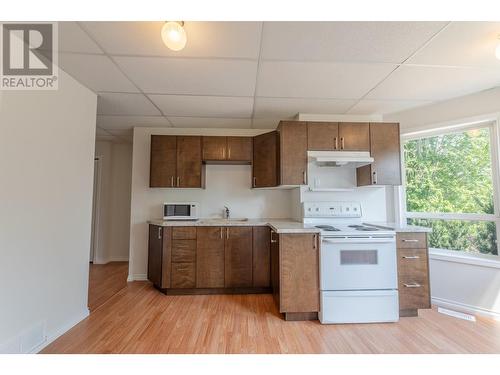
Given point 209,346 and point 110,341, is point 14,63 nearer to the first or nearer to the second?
point 110,341

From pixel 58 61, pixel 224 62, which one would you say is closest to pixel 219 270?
pixel 224 62

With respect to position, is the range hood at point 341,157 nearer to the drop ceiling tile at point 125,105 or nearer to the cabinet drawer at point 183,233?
the cabinet drawer at point 183,233

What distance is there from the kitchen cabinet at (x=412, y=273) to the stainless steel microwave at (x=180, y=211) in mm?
2464

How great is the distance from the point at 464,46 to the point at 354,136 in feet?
3.98

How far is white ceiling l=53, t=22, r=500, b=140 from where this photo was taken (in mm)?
1475

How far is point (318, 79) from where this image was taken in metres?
2.08

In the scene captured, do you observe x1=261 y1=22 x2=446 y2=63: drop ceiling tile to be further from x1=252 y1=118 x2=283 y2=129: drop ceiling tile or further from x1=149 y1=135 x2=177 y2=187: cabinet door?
x1=149 y1=135 x2=177 y2=187: cabinet door

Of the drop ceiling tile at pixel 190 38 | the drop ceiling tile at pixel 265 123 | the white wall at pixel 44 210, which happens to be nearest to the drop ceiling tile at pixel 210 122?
the drop ceiling tile at pixel 265 123

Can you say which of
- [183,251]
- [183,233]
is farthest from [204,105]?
[183,251]

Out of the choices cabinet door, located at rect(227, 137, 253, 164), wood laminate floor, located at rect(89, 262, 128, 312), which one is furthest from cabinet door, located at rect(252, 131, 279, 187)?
wood laminate floor, located at rect(89, 262, 128, 312)

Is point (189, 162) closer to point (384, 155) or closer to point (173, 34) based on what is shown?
point (173, 34)

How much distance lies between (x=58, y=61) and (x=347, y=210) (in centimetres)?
319

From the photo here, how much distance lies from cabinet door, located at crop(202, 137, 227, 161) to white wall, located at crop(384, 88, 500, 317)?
8.39 ft

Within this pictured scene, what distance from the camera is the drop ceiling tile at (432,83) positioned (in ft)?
6.48
